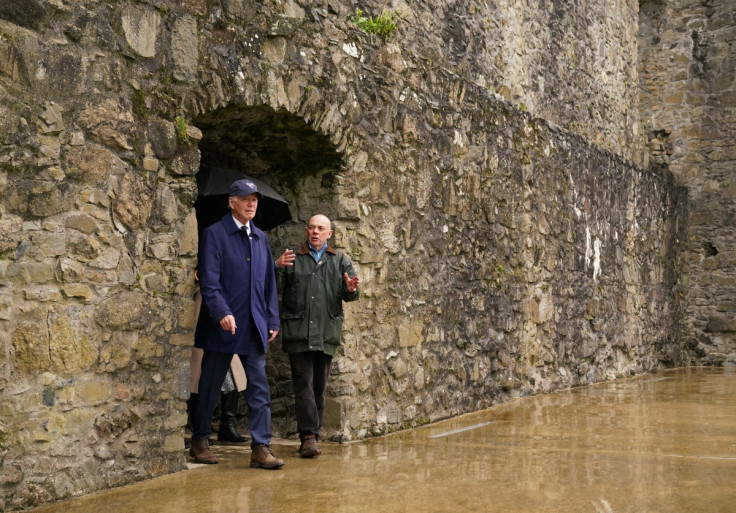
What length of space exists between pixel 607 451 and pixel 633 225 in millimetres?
6576

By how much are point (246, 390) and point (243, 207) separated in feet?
3.46

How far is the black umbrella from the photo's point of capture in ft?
18.4

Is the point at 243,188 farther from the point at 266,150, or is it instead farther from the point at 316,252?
the point at 266,150

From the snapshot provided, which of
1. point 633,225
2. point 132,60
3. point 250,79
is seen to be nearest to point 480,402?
point 250,79

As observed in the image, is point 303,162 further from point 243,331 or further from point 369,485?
point 369,485

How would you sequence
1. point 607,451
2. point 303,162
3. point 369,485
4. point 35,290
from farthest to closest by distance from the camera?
point 303,162 < point 607,451 < point 369,485 < point 35,290

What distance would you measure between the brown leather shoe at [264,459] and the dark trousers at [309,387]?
45 centimetres

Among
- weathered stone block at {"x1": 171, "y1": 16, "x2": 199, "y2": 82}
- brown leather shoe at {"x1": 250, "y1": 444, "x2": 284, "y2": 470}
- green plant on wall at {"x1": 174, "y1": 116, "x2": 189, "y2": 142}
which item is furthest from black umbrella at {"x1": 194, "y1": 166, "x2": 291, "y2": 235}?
brown leather shoe at {"x1": 250, "y1": 444, "x2": 284, "y2": 470}

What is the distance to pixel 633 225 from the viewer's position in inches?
447

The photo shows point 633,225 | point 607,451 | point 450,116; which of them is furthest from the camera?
point 633,225

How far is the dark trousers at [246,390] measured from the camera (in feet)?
15.7

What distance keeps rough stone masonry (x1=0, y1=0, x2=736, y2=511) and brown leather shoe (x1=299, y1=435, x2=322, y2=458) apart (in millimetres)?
572

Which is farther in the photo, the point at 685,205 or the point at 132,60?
the point at 685,205

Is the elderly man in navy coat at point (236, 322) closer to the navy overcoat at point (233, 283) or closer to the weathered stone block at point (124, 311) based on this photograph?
the navy overcoat at point (233, 283)
